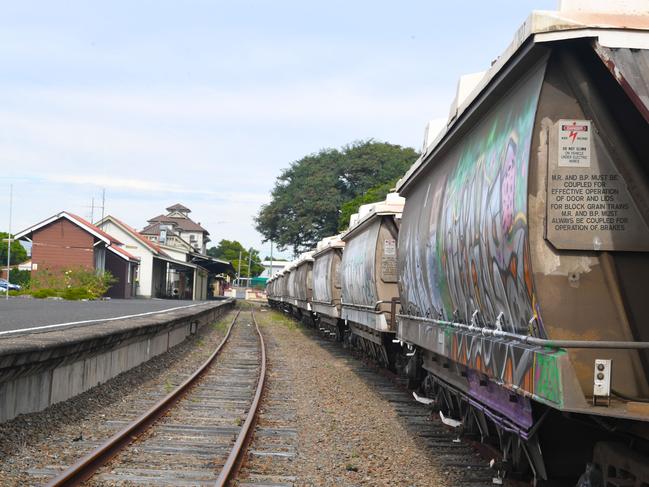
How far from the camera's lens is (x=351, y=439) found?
9.94 m

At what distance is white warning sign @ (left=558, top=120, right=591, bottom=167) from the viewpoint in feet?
16.1

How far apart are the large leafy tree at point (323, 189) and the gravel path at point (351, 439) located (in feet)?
175

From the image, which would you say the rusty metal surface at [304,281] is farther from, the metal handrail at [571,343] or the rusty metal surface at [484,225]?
the metal handrail at [571,343]

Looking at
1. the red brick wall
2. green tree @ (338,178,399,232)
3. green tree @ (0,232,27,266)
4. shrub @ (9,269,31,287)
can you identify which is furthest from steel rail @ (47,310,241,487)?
→ green tree @ (0,232,27,266)

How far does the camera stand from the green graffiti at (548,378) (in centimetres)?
448

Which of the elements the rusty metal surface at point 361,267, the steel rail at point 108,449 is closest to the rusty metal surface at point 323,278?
the rusty metal surface at point 361,267

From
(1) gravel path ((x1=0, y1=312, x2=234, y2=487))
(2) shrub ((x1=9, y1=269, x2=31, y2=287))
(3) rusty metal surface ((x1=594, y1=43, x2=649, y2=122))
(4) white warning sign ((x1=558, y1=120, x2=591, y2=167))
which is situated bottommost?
(1) gravel path ((x1=0, y1=312, x2=234, y2=487))

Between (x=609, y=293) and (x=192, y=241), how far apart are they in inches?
5127

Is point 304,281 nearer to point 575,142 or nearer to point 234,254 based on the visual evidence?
point 575,142

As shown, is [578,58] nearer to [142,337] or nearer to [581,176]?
[581,176]

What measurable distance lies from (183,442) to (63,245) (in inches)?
1853

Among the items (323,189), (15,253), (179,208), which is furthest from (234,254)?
(323,189)

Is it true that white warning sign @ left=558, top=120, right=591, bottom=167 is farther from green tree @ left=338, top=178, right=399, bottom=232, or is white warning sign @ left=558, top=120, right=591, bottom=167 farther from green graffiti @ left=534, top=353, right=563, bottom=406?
green tree @ left=338, top=178, right=399, bottom=232

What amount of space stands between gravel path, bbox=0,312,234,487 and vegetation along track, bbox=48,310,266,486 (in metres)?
0.29
